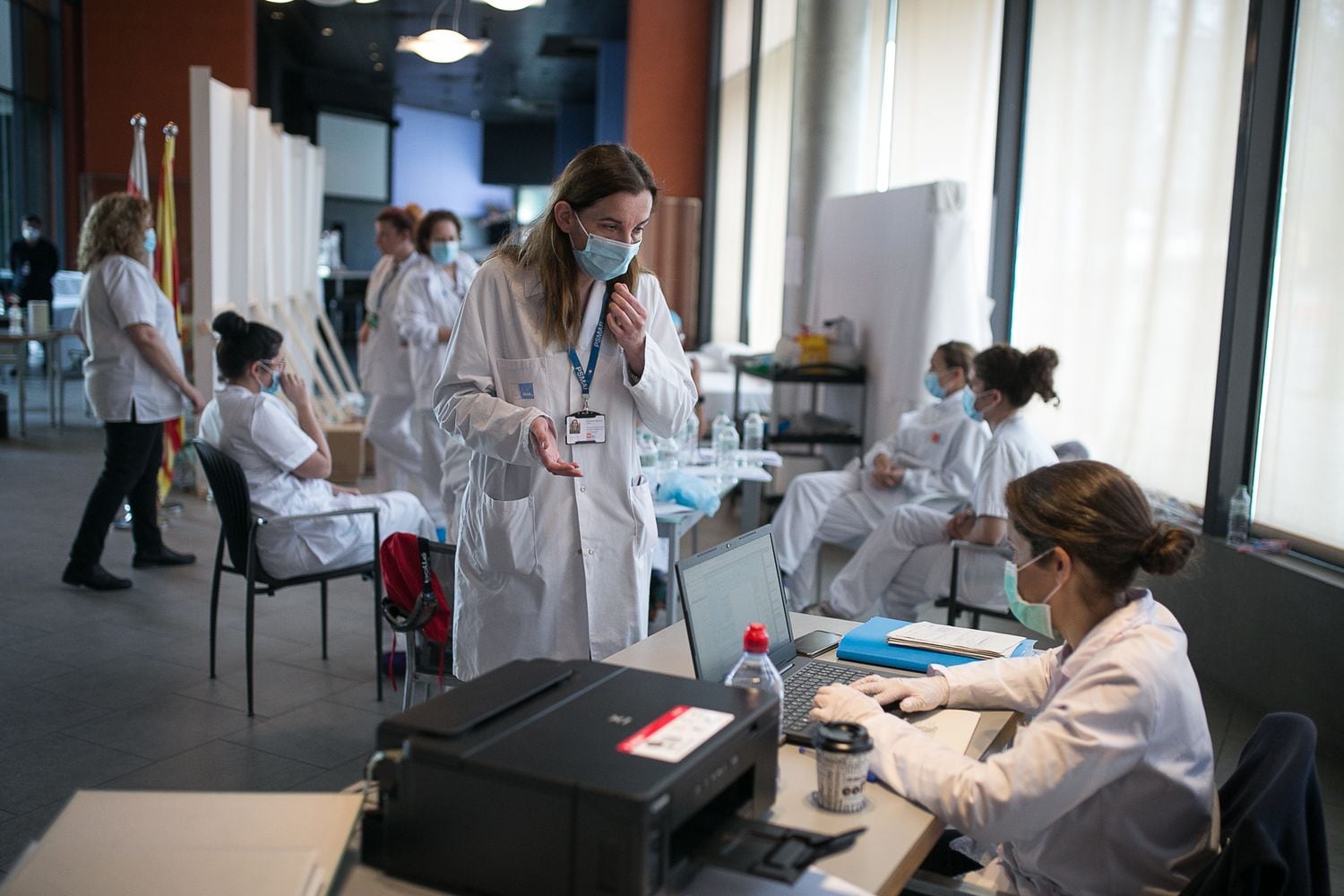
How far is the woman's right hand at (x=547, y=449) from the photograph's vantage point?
2.21m

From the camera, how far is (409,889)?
131cm

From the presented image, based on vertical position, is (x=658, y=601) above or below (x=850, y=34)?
below

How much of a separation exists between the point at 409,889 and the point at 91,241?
456 centimetres

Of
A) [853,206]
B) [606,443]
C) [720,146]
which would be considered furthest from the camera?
[720,146]

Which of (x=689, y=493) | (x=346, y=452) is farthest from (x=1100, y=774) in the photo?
(x=346, y=452)

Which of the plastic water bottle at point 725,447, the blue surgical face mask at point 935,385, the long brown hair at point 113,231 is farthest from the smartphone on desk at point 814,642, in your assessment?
the long brown hair at point 113,231

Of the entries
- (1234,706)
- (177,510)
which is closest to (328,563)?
(1234,706)

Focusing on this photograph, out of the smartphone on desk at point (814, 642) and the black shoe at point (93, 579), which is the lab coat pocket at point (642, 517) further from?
the black shoe at point (93, 579)

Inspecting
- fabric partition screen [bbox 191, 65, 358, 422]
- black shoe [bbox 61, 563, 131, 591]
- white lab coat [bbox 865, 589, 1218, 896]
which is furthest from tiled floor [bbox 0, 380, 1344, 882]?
white lab coat [bbox 865, 589, 1218, 896]

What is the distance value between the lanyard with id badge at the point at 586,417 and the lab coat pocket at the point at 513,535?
16cm

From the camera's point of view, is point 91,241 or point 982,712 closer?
point 982,712

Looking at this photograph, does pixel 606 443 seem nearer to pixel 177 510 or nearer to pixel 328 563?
pixel 328 563

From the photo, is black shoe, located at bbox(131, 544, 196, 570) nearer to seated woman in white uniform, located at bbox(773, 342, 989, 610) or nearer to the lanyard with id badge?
seated woman in white uniform, located at bbox(773, 342, 989, 610)

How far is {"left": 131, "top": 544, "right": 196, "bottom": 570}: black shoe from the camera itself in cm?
550
